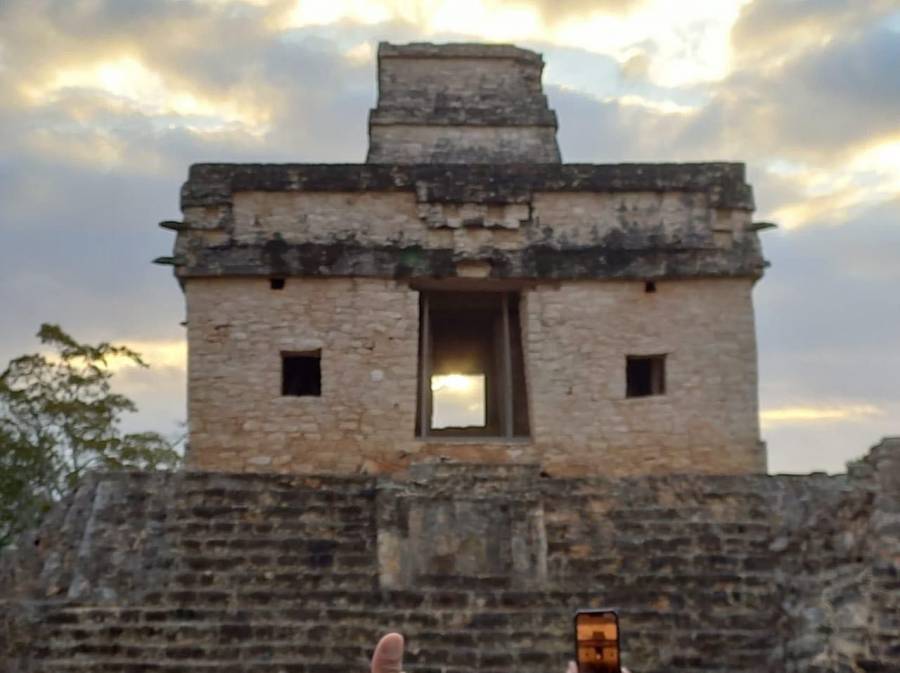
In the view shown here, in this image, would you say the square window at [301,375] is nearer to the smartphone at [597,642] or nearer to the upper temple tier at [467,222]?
the upper temple tier at [467,222]

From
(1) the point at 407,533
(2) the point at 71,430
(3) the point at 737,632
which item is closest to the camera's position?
(3) the point at 737,632

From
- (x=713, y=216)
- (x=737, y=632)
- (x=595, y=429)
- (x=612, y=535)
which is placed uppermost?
(x=713, y=216)

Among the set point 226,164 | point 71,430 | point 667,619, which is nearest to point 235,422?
point 226,164

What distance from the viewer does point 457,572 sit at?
909cm

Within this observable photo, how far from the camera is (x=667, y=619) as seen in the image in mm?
8172

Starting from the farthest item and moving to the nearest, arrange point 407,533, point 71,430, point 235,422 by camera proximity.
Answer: point 71,430 → point 235,422 → point 407,533

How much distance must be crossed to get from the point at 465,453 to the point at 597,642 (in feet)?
29.6

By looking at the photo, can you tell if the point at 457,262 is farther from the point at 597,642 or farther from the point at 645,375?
the point at 597,642

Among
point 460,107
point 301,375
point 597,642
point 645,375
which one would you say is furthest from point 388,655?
point 460,107

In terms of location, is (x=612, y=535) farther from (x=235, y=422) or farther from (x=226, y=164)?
(x=226, y=164)

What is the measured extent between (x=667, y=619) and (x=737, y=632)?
0.52 m

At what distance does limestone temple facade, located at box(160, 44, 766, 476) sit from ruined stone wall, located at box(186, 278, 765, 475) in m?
0.02

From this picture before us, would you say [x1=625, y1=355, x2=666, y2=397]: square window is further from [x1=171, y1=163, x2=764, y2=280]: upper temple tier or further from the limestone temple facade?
[x1=171, y1=163, x2=764, y2=280]: upper temple tier

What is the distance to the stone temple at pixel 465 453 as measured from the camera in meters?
7.94
